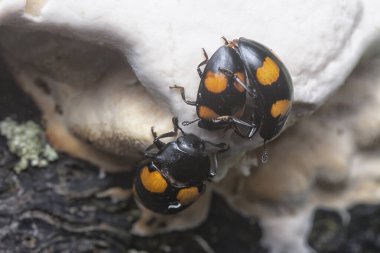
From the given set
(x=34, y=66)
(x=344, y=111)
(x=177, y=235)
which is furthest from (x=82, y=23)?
(x=344, y=111)

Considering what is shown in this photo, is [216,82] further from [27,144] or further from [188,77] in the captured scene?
[27,144]

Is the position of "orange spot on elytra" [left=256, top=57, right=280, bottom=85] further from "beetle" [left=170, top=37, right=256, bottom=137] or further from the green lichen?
the green lichen

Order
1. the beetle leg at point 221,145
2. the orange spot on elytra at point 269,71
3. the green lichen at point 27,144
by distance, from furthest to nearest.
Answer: the green lichen at point 27,144, the beetle leg at point 221,145, the orange spot on elytra at point 269,71

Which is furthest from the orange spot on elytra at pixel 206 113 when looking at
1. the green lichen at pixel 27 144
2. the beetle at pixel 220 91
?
the green lichen at pixel 27 144

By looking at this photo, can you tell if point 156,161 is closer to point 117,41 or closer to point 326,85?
point 117,41

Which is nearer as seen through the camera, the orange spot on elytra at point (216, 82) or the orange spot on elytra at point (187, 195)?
the orange spot on elytra at point (216, 82)

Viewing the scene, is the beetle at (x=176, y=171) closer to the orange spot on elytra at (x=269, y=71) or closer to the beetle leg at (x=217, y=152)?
the beetle leg at (x=217, y=152)

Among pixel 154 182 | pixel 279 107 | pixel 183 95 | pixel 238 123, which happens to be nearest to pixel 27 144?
pixel 154 182
